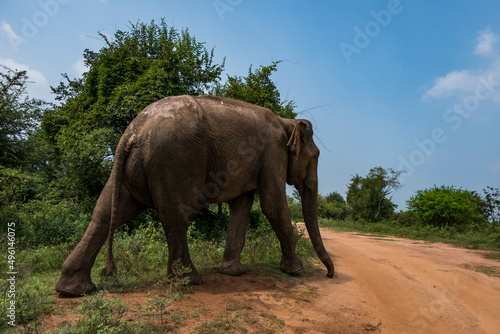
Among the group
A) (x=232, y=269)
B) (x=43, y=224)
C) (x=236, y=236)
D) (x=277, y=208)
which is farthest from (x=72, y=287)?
(x=43, y=224)

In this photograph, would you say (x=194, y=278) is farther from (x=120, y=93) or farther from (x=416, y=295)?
(x=120, y=93)

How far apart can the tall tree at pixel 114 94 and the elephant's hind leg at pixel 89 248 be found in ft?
19.3

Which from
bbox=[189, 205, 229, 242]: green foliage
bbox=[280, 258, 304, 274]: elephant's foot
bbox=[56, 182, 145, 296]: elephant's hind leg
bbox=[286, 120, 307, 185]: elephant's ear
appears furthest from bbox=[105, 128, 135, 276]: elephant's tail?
bbox=[189, 205, 229, 242]: green foliage

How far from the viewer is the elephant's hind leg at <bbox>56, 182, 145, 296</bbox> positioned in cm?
446

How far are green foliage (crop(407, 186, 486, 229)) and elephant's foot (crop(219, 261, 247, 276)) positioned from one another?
20123 mm

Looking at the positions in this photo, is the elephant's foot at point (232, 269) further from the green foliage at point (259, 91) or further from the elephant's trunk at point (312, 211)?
the green foliage at point (259, 91)

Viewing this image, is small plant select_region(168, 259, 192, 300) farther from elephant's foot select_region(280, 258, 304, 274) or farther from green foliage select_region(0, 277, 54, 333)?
elephant's foot select_region(280, 258, 304, 274)

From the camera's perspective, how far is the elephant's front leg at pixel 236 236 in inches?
Answer: 233

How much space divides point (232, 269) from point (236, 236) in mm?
584

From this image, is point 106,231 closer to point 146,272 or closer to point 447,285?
point 146,272

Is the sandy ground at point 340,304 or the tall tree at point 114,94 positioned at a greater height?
the tall tree at point 114,94

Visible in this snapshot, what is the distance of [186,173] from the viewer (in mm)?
4660

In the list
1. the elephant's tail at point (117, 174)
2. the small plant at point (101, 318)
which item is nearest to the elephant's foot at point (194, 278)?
the elephant's tail at point (117, 174)

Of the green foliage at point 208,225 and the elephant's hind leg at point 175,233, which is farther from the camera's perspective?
the green foliage at point 208,225
